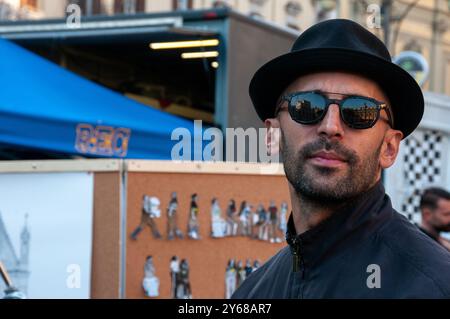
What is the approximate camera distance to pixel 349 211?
1.95 meters

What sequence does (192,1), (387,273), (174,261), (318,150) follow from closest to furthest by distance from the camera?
(387,273) < (318,150) < (174,261) < (192,1)

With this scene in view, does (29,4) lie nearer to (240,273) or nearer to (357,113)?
(240,273)

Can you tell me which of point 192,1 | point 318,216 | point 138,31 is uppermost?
point 192,1

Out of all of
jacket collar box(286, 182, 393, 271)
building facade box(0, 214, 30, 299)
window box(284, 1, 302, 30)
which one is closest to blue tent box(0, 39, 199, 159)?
building facade box(0, 214, 30, 299)

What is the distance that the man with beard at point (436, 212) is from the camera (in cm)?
572

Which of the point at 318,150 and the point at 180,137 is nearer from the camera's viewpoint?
the point at 318,150

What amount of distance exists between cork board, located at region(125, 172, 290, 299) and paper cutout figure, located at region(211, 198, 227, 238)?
0.08 feet

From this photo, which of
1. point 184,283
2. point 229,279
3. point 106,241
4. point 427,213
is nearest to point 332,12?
point 427,213

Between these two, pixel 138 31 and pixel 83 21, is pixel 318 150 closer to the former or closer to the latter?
pixel 138 31

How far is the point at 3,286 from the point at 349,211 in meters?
2.28

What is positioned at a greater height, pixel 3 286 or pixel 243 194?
pixel 243 194

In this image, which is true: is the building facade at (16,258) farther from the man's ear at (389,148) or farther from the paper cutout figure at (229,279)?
the man's ear at (389,148)

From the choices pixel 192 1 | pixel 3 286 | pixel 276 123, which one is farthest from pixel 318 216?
pixel 192 1

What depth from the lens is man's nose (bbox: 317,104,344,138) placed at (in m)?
1.94
